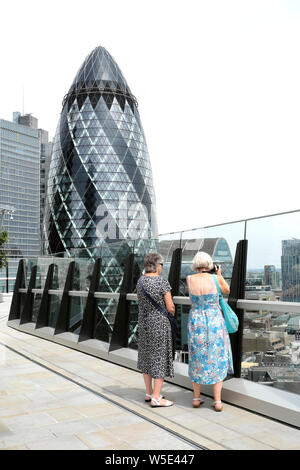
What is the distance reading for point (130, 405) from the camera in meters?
5.04

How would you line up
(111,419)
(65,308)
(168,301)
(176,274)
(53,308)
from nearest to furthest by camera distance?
(111,419) → (168,301) → (176,274) → (65,308) → (53,308)

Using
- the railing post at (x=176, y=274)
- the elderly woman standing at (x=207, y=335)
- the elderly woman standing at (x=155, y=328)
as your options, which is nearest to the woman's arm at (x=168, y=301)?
the elderly woman standing at (x=155, y=328)

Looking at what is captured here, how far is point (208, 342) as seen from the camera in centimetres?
475

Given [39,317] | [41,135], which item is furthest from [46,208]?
[41,135]

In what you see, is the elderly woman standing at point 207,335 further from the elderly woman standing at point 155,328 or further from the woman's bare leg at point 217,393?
the elderly woman standing at point 155,328

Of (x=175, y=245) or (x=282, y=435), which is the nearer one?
(x=282, y=435)

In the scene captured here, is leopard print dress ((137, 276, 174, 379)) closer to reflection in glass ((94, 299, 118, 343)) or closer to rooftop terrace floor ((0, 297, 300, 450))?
rooftop terrace floor ((0, 297, 300, 450))

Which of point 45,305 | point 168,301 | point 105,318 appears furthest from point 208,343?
point 45,305

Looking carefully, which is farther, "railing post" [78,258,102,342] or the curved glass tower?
the curved glass tower

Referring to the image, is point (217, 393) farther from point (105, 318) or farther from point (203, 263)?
point (105, 318)

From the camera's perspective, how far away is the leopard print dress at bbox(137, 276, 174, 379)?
5.09 metres

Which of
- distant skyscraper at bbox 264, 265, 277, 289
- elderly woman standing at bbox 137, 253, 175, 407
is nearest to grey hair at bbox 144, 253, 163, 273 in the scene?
elderly woman standing at bbox 137, 253, 175, 407
